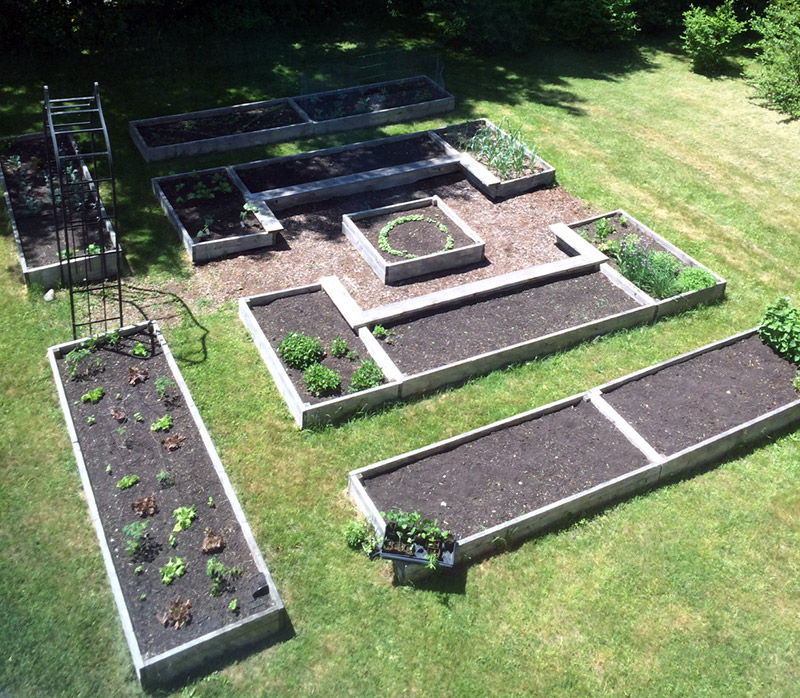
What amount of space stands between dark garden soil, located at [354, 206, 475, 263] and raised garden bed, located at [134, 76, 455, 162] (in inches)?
133

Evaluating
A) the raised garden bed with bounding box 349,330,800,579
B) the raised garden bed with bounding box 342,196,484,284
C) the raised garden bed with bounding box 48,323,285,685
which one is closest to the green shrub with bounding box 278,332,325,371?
the raised garden bed with bounding box 48,323,285,685

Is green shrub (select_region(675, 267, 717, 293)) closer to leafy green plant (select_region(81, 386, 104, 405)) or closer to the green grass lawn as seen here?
the green grass lawn

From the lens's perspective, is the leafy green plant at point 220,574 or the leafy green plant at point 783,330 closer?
the leafy green plant at point 220,574

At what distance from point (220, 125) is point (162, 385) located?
7.27m

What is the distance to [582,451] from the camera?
8.44 m

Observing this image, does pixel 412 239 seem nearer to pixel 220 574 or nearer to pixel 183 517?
pixel 183 517

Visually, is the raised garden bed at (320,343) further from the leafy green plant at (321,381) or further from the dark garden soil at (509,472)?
the dark garden soil at (509,472)

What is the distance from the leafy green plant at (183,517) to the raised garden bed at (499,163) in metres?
7.95

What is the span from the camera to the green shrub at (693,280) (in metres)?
10.8

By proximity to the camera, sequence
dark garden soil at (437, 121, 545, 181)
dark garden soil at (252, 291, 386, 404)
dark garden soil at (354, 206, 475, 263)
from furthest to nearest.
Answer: dark garden soil at (437, 121, 545, 181), dark garden soil at (354, 206, 475, 263), dark garden soil at (252, 291, 386, 404)

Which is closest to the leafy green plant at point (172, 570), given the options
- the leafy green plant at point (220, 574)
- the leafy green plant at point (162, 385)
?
the leafy green plant at point (220, 574)

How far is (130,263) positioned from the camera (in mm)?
10977

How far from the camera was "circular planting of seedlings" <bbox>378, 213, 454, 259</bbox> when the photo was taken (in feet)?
37.1

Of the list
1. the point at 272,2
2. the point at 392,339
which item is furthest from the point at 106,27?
the point at 392,339
